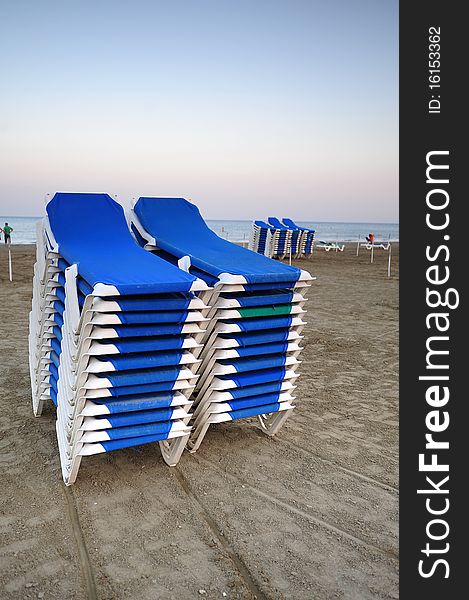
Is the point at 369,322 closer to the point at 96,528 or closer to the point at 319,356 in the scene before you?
the point at 319,356

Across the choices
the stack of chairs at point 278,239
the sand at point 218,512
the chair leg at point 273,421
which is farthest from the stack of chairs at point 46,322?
the stack of chairs at point 278,239

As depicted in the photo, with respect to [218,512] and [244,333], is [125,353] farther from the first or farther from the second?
[218,512]

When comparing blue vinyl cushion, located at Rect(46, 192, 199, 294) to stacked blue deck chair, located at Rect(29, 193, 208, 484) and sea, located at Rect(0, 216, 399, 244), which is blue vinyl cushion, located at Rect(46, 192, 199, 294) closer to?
stacked blue deck chair, located at Rect(29, 193, 208, 484)

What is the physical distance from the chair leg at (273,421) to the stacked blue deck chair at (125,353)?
1.03 meters

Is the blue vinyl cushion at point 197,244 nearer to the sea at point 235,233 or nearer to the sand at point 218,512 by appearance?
the sand at point 218,512

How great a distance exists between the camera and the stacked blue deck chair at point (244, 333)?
432cm

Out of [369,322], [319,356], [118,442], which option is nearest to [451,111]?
[118,442]

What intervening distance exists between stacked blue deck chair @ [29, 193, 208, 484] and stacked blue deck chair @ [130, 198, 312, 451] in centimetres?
20

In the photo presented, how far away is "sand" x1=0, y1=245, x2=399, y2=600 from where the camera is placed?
3057 millimetres

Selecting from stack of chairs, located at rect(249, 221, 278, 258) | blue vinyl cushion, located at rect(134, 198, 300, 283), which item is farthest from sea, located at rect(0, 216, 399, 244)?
blue vinyl cushion, located at rect(134, 198, 300, 283)

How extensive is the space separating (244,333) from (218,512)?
1.36 m

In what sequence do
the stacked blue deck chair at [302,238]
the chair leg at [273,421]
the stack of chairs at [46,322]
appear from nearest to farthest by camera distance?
the stack of chairs at [46,322] → the chair leg at [273,421] → the stacked blue deck chair at [302,238]

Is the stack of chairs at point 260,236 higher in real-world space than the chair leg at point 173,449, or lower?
higher

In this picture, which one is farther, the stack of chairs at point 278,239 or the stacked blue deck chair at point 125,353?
the stack of chairs at point 278,239
